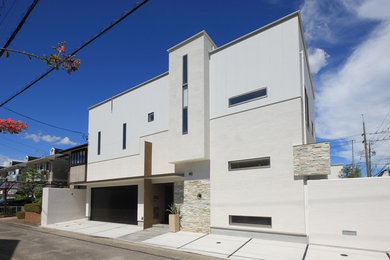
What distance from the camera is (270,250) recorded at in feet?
32.0

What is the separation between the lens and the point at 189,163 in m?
14.6

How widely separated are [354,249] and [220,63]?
33.1ft

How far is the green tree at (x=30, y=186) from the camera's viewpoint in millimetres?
26913

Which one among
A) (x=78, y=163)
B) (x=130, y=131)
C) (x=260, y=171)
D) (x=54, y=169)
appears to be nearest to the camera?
(x=260, y=171)

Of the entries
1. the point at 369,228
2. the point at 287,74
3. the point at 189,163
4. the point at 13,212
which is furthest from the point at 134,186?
the point at 13,212

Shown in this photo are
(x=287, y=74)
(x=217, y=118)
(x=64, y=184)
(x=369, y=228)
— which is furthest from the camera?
(x=64, y=184)

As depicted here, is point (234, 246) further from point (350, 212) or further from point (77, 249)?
point (77, 249)

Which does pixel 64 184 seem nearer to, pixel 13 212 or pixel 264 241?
pixel 13 212

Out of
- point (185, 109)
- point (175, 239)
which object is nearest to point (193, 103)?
point (185, 109)

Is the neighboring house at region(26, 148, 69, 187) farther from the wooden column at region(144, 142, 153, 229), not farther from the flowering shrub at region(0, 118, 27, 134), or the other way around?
the flowering shrub at region(0, 118, 27, 134)

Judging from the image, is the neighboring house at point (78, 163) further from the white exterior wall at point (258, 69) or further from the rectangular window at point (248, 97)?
the rectangular window at point (248, 97)

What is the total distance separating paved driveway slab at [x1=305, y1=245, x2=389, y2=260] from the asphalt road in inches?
146

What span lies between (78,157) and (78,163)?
1.90 ft

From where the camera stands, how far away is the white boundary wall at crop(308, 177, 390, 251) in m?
9.19
